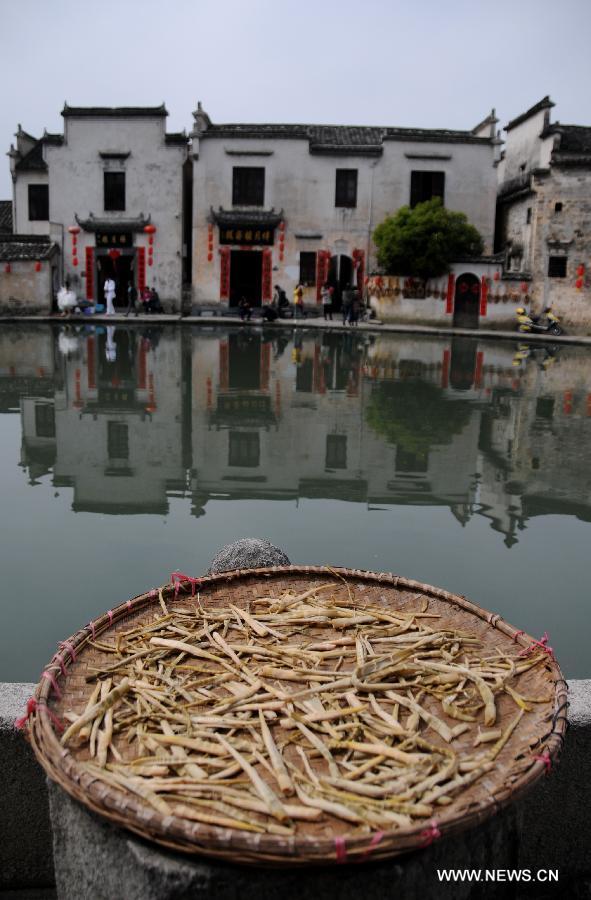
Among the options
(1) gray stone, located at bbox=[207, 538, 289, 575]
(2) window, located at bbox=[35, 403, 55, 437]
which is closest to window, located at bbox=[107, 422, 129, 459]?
(2) window, located at bbox=[35, 403, 55, 437]

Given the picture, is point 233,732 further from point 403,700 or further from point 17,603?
point 17,603

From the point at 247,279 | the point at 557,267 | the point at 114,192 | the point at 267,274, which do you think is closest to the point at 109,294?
the point at 114,192

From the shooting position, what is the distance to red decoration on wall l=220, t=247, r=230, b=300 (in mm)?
27391

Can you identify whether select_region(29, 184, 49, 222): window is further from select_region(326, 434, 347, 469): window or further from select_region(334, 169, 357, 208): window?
select_region(326, 434, 347, 469): window

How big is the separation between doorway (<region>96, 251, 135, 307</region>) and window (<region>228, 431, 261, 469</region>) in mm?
20354

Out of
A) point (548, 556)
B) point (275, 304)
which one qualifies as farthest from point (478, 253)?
point (548, 556)

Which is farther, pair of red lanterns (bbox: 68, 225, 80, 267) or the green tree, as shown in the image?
pair of red lanterns (bbox: 68, 225, 80, 267)

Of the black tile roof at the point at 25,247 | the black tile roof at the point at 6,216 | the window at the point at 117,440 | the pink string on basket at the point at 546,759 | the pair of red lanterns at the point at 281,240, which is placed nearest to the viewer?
the pink string on basket at the point at 546,759

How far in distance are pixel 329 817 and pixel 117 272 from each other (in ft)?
91.9

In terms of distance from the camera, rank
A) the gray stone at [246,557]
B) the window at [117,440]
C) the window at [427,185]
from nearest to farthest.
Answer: the gray stone at [246,557] < the window at [117,440] < the window at [427,185]

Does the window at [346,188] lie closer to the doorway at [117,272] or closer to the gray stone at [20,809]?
the doorway at [117,272]

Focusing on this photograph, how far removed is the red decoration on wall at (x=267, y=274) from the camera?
27391 millimetres

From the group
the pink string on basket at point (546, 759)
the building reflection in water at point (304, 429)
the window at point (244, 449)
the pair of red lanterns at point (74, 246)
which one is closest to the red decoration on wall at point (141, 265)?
the pair of red lanterns at point (74, 246)

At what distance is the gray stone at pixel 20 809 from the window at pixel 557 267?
24632mm
